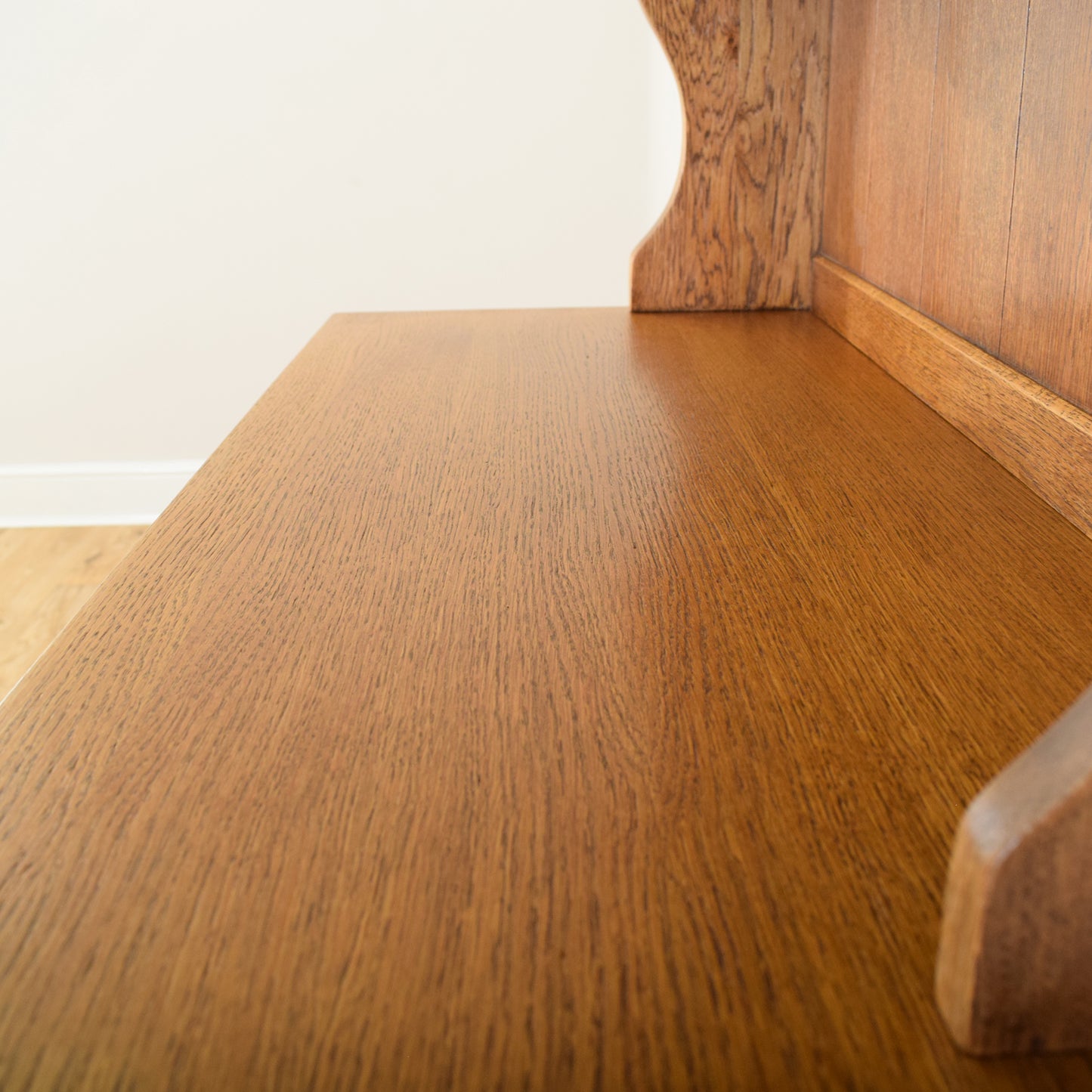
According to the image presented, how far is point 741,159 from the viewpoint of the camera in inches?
43.7

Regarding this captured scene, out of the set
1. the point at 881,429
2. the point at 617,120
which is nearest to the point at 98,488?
the point at 617,120

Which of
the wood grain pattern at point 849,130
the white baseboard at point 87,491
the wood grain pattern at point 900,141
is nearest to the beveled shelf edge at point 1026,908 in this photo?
the wood grain pattern at point 900,141

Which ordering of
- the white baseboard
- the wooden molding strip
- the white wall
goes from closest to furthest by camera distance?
the wooden molding strip < the white wall < the white baseboard

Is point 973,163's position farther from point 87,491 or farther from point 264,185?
point 87,491

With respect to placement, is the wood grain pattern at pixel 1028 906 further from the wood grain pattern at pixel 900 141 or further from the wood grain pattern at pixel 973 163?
the wood grain pattern at pixel 900 141

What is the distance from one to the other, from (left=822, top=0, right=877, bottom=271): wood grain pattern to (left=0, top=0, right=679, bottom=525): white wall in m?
1.31

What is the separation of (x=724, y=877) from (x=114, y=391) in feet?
8.73

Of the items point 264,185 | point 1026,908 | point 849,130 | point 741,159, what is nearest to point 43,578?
point 264,185

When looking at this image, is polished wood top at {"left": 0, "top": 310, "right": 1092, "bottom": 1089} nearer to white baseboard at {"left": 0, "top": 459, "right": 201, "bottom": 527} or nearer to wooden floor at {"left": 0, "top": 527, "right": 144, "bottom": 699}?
wooden floor at {"left": 0, "top": 527, "right": 144, "bottom": 699}

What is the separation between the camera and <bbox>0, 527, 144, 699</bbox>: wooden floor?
2.27 meters

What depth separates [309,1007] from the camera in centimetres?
30

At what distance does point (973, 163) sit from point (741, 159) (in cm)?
38

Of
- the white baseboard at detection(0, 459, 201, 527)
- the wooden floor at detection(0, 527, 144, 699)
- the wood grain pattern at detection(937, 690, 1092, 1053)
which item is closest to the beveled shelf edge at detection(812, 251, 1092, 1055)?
the wood grain pattern at detection(937, 690, 1092, 1053)

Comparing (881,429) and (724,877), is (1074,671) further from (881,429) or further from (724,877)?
(881,429)
